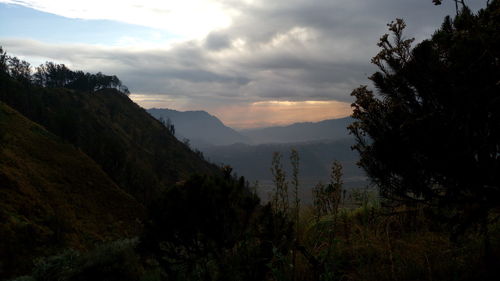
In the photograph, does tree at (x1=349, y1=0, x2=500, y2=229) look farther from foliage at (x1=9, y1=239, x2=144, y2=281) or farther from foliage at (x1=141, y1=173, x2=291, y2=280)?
foliage at (x1=9, y1=239, x2=144, y2=281)

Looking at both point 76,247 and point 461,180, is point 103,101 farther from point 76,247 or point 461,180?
point 461,180

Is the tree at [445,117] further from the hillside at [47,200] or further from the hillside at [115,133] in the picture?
the hillside at [115,133]

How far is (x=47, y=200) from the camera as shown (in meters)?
23.1

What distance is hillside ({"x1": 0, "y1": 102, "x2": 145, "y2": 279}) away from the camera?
15.7m

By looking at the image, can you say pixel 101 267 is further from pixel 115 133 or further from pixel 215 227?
pixel 115 133

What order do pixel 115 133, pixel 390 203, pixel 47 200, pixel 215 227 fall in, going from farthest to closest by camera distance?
1. pixel 115 133
2. pixel 47 200
3. pixel 390 203
4. pixel 215 227

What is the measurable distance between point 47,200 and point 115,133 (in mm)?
94652

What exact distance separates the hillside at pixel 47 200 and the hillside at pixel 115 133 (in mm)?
13510

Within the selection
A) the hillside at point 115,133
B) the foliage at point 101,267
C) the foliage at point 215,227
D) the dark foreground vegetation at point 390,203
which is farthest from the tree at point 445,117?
the hillside at point 115,133

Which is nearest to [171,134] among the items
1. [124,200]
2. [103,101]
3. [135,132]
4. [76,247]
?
[135,132]

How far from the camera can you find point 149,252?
441cm

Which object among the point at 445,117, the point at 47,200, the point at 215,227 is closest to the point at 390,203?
the point at 445,117

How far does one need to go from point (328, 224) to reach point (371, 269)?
90.0 inches

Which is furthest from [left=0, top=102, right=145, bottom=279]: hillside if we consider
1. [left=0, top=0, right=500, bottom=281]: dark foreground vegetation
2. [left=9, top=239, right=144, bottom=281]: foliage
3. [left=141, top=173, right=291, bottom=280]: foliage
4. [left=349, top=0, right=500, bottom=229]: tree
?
[left=349, top=0, right=500, bottom=229]: tree
